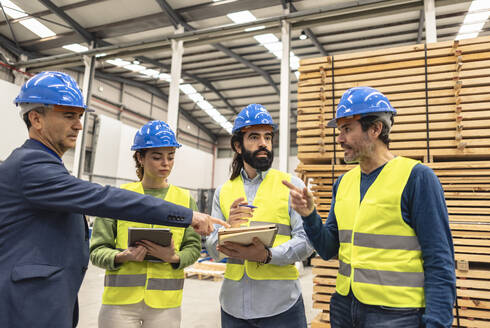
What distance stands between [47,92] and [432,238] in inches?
87.2

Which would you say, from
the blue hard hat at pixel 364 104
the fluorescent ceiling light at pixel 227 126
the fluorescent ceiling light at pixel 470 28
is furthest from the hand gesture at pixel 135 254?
the fluorescent ceiling light at pixel 227 126

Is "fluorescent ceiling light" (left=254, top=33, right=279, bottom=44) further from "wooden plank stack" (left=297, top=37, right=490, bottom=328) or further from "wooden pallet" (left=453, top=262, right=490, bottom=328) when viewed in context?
"wooden pallet" (left=453, top=262, right=490, bottom=328)

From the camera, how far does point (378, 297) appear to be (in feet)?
5.98

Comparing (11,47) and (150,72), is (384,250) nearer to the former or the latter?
(11,47)

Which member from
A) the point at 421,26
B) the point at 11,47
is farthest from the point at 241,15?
the point at 11,47

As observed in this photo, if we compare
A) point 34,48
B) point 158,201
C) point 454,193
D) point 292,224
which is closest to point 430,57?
point 454,193

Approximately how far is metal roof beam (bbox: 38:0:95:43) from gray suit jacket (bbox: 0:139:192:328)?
1198 cm

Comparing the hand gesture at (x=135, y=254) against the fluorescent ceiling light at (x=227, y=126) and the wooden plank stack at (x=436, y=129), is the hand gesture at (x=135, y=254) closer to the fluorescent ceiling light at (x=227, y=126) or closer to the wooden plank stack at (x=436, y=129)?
the wooden plank stack at (x=436, y=129)

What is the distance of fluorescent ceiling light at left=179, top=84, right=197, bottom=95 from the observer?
19938 mm

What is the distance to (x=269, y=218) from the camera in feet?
8.21

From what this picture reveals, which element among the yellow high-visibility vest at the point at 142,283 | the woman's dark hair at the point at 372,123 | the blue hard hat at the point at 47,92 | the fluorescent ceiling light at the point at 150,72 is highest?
the fluorescent ceiling light at the point at 150,72

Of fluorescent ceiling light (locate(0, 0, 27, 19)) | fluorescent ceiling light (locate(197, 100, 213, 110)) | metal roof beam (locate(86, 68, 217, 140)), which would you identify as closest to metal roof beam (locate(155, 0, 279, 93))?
fluorescent ceiling light (locate(0, 0, 27, 19))

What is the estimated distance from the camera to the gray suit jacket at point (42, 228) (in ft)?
5.46

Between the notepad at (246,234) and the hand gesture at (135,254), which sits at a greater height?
the notepad at (246,234)
